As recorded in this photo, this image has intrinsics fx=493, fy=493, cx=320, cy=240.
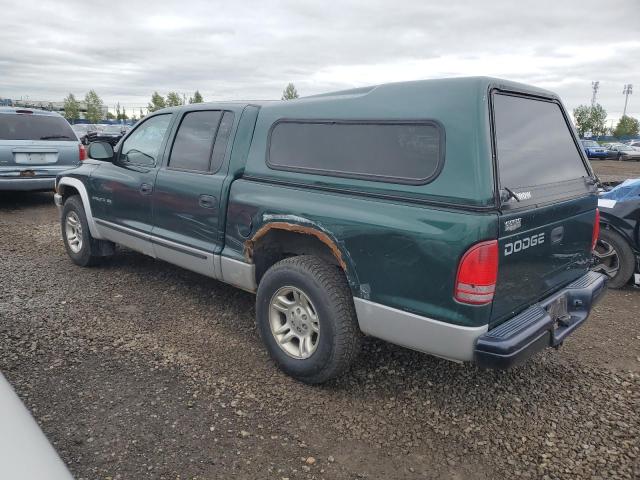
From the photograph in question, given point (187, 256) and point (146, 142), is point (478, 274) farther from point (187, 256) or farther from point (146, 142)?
A: point (146, 142)

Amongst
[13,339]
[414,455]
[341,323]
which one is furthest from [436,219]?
[13,339]

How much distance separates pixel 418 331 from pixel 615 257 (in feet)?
11.9

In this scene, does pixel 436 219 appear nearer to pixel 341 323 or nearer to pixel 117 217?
pixel 341 323

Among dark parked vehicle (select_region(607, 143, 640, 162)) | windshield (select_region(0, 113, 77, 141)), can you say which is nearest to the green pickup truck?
windshield (select_region(0, 113, 77, 141))

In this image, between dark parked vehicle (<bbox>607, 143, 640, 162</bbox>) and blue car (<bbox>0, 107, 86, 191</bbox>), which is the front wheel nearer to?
blue car (<bbox>0, 107, 86, 191</bbox>)

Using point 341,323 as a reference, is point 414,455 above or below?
below

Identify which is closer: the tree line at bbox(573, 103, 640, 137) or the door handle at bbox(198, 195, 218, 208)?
the door handle at bbox(198, 195, 218, 208)

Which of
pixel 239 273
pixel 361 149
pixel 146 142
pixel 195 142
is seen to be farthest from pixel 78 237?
pixel 361 149

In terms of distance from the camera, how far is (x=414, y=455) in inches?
102

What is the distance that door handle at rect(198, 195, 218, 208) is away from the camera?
143 inches

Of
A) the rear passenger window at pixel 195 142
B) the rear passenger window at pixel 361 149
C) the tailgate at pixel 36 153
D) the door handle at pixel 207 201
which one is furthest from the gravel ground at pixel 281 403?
the tailgate at pixel 36 153

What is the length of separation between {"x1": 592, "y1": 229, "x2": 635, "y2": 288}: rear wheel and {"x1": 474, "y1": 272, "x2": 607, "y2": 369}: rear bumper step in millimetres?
1883

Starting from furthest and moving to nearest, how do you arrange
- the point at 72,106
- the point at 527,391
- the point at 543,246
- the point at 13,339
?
the point at 72,106 < the point at 13,339 < the point at 527,391 < the point at 543,246

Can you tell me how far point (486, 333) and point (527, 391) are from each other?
3.40 feet
